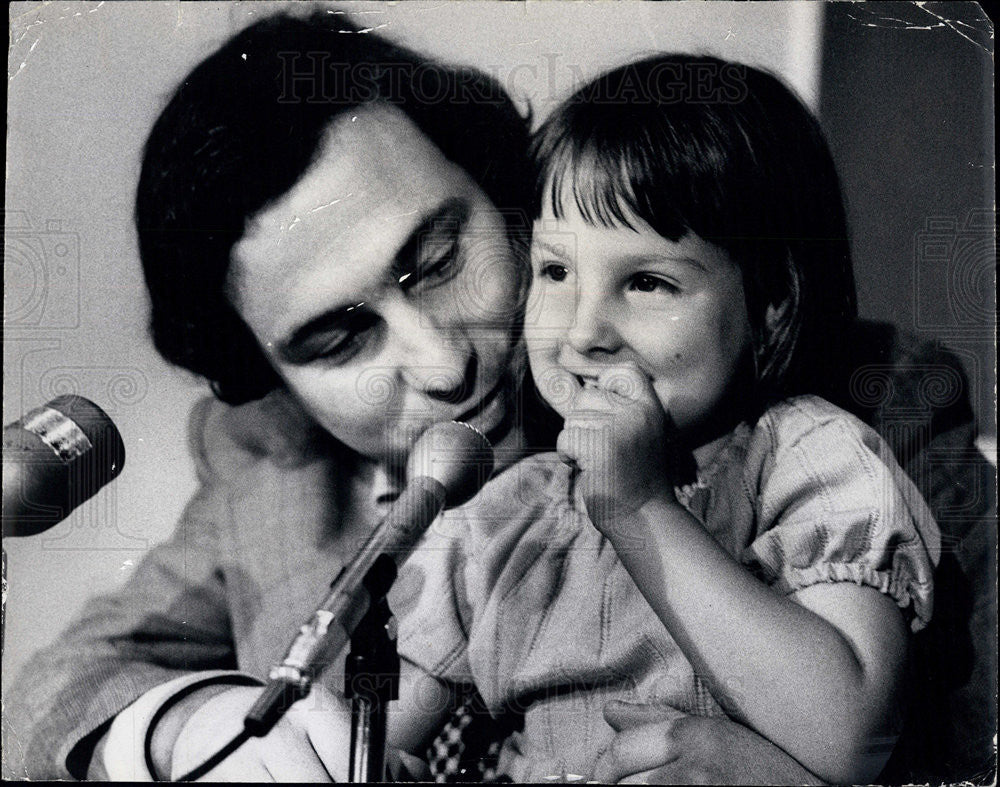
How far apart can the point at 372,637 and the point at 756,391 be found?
2.60ft

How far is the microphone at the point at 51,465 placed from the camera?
1.94 metres

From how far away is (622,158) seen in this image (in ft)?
6.22

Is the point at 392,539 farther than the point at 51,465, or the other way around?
the point at 51,465

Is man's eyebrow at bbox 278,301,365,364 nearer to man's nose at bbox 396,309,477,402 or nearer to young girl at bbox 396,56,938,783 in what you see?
man's nose at bbox 396,309,477,402

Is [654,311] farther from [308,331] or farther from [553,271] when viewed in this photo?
[308,331]

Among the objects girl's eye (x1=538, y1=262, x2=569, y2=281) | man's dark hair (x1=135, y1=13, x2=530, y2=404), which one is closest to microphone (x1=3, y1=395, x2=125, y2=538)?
man's dark hair (x1=135, y1=13, x2=530, y2=404)

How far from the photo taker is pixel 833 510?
187 cm

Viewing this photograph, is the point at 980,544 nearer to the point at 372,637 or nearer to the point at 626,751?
the point at 626,751

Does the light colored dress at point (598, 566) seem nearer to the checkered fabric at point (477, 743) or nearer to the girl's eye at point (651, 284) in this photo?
the checkered fabric at point (477, 743)

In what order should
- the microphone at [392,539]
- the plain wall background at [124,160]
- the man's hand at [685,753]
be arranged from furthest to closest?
1. the plain wall background at [124,160]
2. the man's hand at [685,753]
3. the microphone at [392,539]

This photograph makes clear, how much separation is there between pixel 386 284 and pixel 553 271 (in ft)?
0.98

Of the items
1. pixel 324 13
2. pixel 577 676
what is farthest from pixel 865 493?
pixel 324 13

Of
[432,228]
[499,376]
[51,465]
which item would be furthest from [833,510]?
[51,465]

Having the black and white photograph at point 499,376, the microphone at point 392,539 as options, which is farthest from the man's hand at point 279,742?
the microphone at point 392,539
